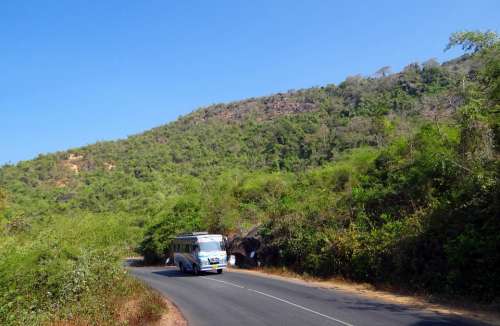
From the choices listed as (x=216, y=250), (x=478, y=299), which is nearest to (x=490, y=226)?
(x=478, y=299)

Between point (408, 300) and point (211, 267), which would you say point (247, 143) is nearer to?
point (211, 267)

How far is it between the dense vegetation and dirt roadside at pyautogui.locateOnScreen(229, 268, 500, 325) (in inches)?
27.4

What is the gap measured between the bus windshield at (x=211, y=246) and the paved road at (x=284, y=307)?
17.4ft

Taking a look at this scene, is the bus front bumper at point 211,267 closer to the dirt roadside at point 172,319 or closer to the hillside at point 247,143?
the dirt roadside at point 172,319

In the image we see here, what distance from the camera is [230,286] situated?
69.6ft

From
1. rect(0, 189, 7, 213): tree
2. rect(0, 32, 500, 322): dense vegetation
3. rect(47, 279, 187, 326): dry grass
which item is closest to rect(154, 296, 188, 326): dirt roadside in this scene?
rect(47, 279, 187, 326): dry grass

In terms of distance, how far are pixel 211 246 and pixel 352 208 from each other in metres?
9.14

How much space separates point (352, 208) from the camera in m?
23.8

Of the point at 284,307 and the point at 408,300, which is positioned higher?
the point at 408,300

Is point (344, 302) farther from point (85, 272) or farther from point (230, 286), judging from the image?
point (85, 272)

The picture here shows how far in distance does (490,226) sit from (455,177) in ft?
16.8

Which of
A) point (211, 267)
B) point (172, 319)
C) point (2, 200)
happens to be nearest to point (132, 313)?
point (172, 319)

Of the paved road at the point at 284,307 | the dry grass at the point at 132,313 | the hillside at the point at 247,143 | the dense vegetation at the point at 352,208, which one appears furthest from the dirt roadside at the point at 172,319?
the hillside at the point at 247,143

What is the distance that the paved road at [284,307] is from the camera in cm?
1240
